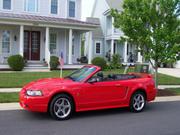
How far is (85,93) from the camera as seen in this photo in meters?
8.11

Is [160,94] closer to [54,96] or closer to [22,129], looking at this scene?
[54,96]

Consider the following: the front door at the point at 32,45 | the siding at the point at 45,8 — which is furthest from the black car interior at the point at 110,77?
the siding at the point at 45,8

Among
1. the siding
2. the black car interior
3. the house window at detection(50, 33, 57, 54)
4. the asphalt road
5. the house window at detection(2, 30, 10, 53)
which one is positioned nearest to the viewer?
the asphalt road

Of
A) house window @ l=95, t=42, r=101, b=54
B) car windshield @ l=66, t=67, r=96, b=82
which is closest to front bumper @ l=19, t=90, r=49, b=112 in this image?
car windshield @ l=66, t=67, r=96, b=82

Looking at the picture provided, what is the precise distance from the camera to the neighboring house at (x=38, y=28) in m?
22.9

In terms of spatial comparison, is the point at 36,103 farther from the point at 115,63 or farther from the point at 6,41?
the point at 115,63

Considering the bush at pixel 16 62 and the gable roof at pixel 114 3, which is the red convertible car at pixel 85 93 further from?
the gable roof at pixel 114 3

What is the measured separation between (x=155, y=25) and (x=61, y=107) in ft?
22.7

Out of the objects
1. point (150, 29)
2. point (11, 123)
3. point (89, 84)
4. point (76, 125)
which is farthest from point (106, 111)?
point (150, 29)

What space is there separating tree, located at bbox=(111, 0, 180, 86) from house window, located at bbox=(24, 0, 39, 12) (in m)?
13.7

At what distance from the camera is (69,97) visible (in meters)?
7.94

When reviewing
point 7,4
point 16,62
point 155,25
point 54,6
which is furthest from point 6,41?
point 155,25

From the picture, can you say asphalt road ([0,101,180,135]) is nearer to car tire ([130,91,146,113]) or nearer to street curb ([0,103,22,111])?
car tire ([130,91,146,113])

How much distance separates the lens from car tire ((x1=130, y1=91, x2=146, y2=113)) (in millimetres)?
9136
